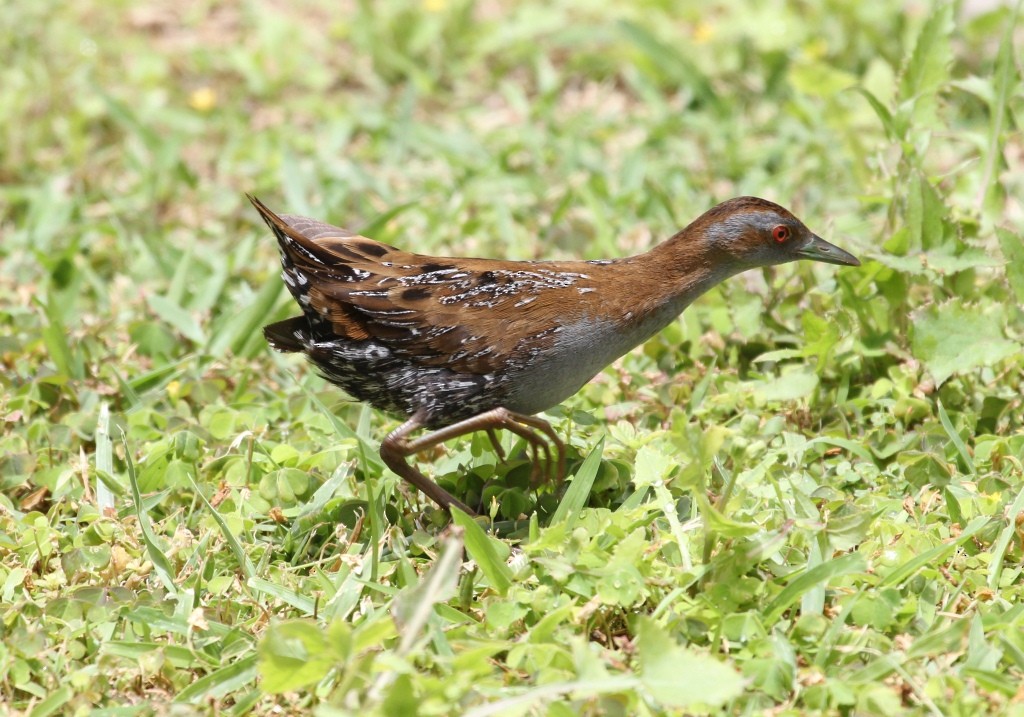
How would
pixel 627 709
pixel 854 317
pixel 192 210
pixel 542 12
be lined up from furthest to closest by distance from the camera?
pixel 542 12 < pixel 192 210 < pixel 854 317 < pixel 627 709

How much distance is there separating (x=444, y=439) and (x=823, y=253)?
1579mm

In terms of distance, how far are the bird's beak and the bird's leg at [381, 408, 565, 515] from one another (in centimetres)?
122

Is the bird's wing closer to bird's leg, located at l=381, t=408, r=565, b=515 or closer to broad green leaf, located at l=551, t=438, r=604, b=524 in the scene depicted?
bird's leg, located at l=381, t=408, r=565, b=515

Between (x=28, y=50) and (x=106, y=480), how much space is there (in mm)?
4450

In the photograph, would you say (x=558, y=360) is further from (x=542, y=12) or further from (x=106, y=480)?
(x=542, y=12)

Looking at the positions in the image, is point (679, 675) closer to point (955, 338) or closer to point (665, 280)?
point (665, 280)

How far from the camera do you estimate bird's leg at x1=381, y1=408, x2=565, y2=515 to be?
412 cm

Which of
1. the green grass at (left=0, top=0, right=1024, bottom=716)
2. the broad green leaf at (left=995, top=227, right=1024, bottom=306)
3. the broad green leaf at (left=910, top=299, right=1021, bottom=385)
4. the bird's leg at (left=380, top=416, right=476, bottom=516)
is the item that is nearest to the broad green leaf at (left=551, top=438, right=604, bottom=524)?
the green grass at (left=0, top=0, right=1024, bottom=716)

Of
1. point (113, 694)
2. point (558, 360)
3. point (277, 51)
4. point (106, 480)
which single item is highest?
point (277, 51)

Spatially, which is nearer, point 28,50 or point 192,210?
point 192,210

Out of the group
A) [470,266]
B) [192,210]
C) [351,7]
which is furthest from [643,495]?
[351,7]

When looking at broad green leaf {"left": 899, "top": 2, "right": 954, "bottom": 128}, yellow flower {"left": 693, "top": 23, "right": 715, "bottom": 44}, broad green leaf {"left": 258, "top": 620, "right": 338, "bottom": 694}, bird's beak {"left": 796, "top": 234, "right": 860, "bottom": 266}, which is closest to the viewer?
broad green leaf {"left": 258, "top": 620, "right": 338, "bottom": 694}

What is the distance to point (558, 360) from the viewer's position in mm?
4223

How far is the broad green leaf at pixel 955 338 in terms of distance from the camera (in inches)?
187
